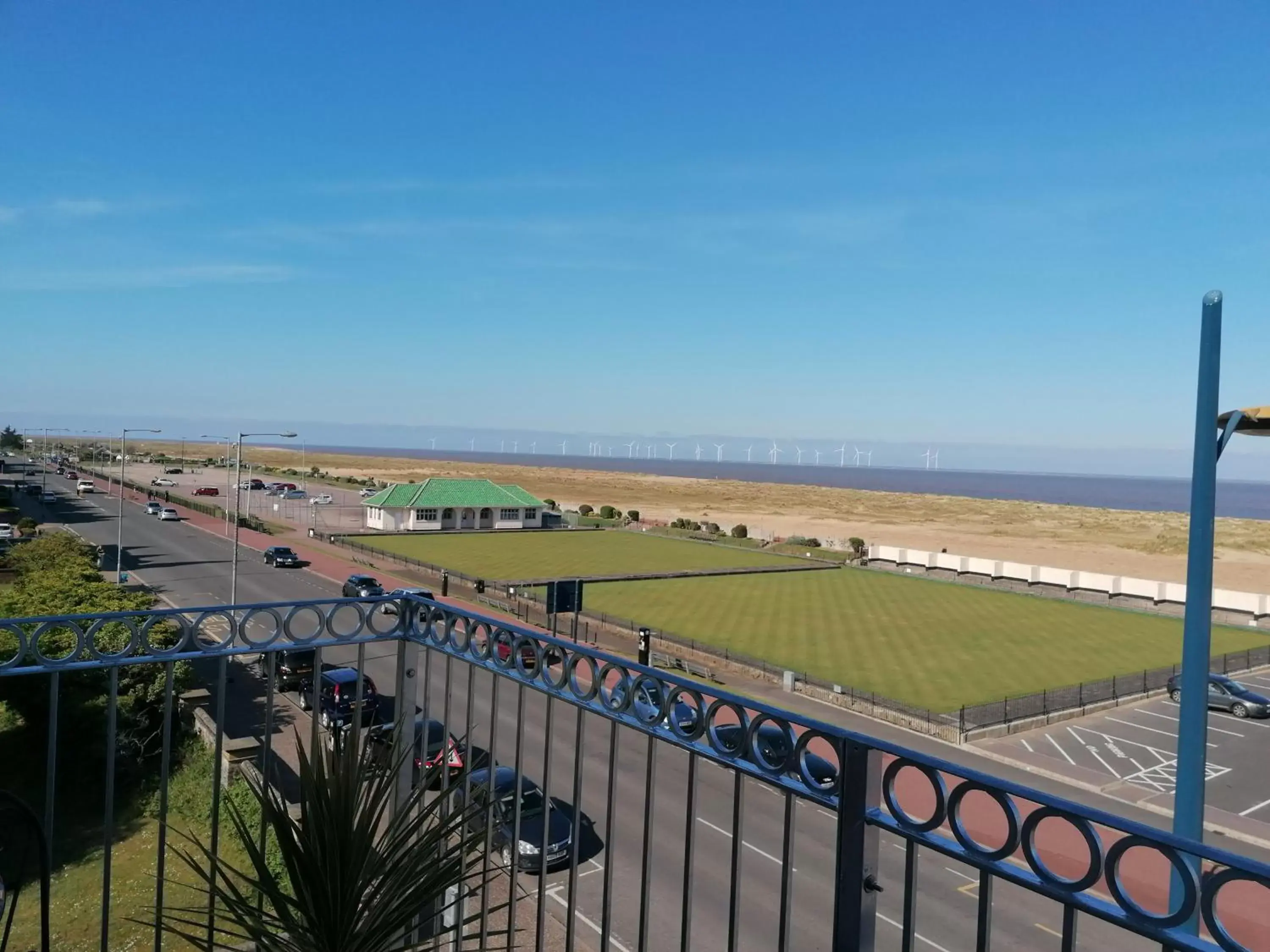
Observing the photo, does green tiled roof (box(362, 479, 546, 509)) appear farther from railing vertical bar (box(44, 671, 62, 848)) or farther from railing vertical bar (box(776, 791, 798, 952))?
railing vertical bar (box(776, 791, 798, 952))

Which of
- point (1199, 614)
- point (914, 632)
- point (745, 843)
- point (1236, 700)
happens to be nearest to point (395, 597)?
point (1199, 614)

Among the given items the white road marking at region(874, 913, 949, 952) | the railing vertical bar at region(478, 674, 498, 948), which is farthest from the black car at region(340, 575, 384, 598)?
the railing vertical bar at region(478, 674, 498, 948)

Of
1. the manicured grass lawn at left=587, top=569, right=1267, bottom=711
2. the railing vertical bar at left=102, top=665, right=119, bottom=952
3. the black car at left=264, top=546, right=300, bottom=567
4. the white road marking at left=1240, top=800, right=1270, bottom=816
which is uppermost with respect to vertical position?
the railing vertical bar at left=102, top=665, right=119, bottom=952

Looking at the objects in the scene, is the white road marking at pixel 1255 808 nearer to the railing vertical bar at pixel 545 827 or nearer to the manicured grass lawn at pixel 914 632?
the manicured grass lawn at pixel 914 632

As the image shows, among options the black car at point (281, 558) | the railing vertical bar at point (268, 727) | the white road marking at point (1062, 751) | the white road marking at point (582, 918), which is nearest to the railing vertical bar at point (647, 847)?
the railing vertical bar at point (268, 727)

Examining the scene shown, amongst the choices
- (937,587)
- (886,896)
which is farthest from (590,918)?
(937,587)

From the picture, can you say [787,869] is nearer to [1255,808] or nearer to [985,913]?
[985,913]
